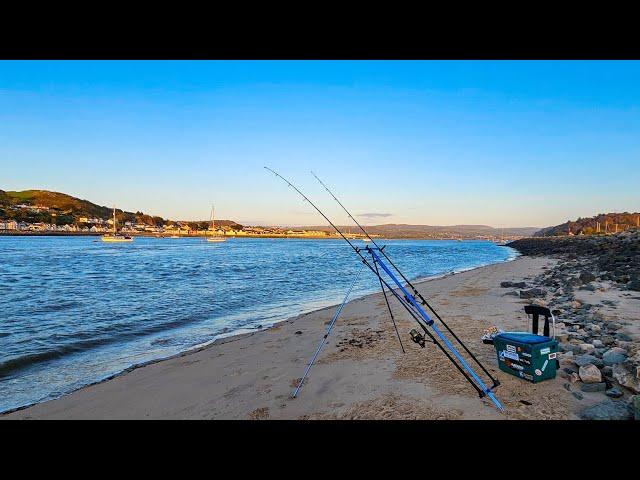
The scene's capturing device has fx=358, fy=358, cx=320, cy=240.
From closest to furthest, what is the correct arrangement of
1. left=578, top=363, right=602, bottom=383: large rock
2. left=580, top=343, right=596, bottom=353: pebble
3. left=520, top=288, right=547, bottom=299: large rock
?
1. left=578, top=363, right=602, bottom=383: large rock
2. left=580, top=343, right=596, bottom=353: pebble
3. left=520, top=288, right=547, bottom=299: large rock

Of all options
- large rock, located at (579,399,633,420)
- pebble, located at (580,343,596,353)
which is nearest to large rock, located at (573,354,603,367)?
pebble, located at (580,343,596,353)

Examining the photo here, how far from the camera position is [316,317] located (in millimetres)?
11000

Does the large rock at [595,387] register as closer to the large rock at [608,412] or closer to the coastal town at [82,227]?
the large rock at [608,412]

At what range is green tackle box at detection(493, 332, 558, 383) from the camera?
15.7 feet

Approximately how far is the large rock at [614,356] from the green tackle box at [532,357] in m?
1.09

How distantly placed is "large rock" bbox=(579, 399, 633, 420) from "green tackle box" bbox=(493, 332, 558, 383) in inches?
28.2

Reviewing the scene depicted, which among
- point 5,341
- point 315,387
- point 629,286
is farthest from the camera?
point 629,286

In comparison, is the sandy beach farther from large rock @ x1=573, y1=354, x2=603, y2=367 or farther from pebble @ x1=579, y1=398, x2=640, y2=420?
large rock @ x1=573, y1=354, x2=603, y2=367

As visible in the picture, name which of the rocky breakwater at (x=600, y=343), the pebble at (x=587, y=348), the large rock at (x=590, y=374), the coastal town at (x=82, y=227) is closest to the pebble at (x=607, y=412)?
the rocky breakwater at (x=600, y=343)
